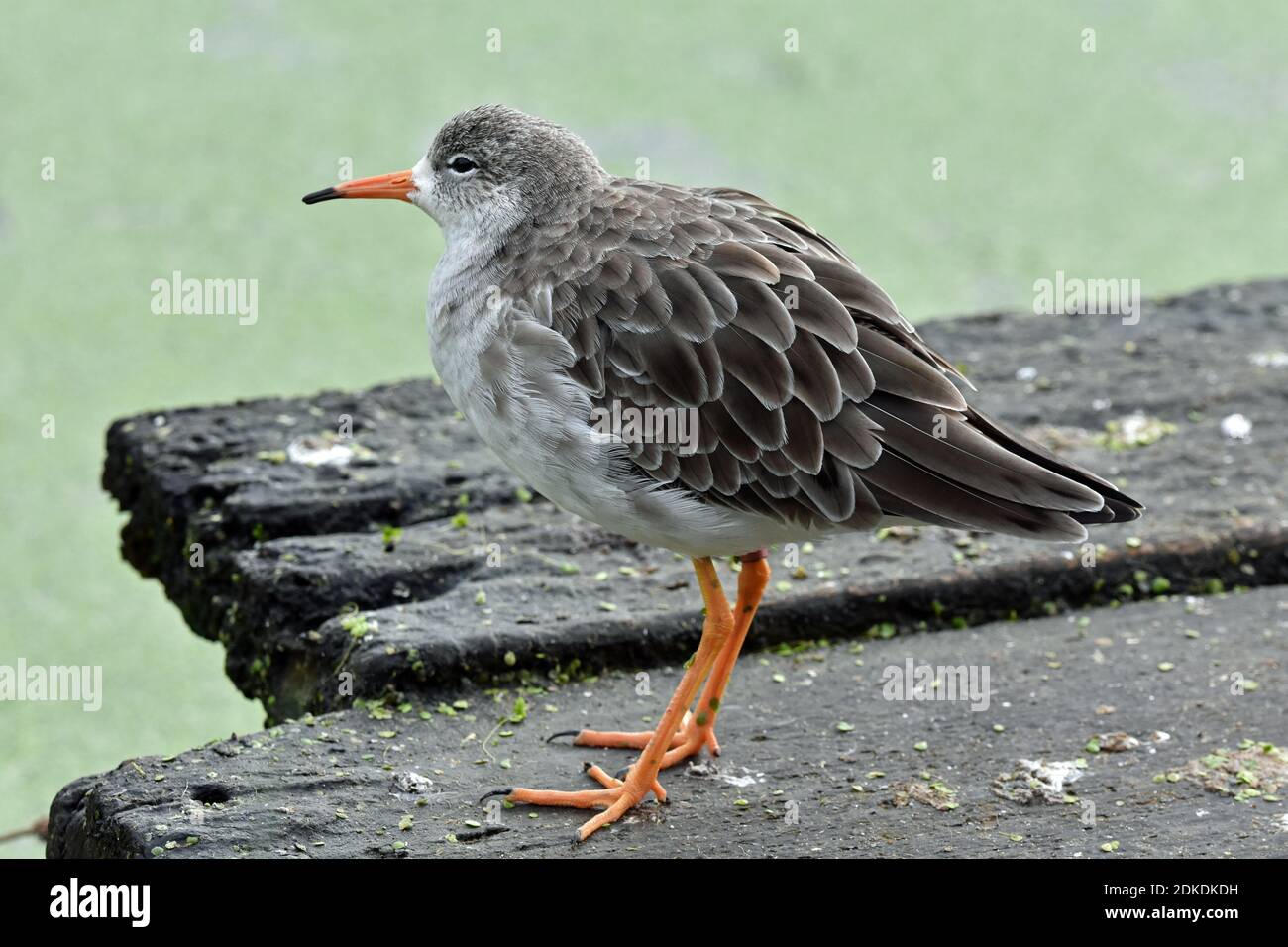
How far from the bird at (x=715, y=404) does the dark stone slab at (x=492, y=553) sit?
0.63 meters

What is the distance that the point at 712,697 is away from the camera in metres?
4.07

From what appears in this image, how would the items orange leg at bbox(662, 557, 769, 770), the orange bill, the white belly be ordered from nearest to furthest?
1. the white belly
2. orange leg at bbox(662, 557, 769, 770)
3. the orange bill

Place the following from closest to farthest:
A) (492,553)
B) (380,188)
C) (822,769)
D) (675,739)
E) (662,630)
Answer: (822,769)
(675,739)
(380,188)
(662,630)
(492,553)

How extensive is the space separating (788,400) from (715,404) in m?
0.18

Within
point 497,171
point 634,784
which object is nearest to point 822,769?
point 634,784

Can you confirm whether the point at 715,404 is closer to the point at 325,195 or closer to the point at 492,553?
the point at 492,553

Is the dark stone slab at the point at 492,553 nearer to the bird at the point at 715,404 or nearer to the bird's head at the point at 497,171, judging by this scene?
the bird at the point at 715,404

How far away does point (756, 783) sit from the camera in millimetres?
4020

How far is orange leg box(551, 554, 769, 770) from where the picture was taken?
4.07m

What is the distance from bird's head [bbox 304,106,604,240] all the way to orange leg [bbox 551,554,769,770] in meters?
1.15

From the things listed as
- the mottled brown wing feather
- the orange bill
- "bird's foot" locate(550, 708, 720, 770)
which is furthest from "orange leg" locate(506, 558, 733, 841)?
the orange bill

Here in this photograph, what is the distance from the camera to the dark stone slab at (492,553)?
4477mm

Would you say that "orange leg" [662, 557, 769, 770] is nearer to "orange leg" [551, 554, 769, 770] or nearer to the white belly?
"orange leg" [551, 554, 769, 770]
